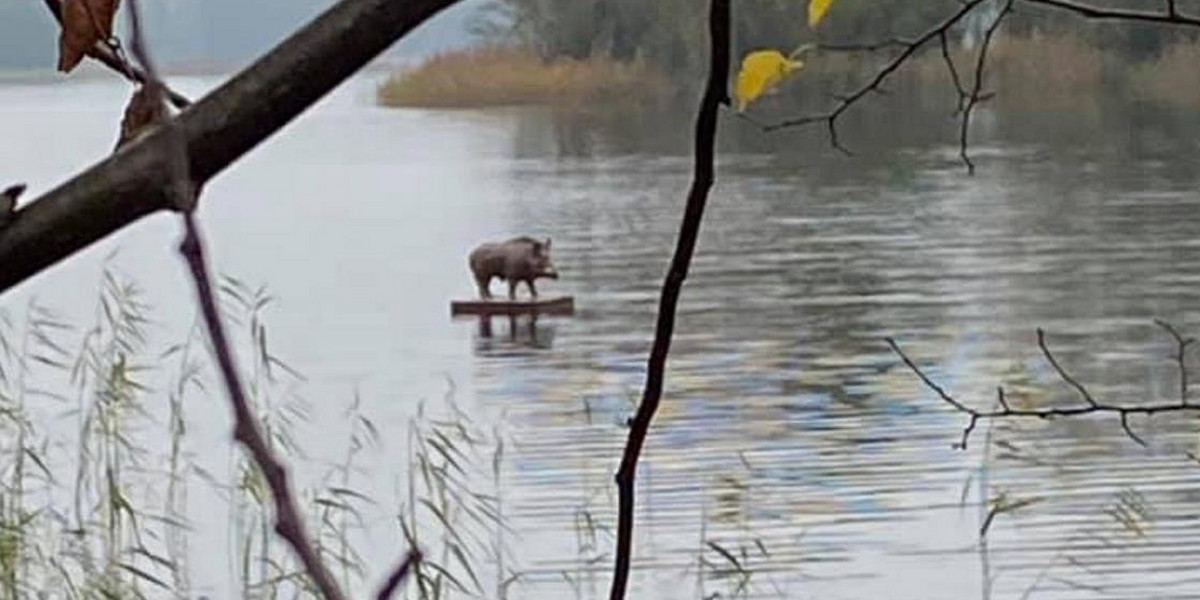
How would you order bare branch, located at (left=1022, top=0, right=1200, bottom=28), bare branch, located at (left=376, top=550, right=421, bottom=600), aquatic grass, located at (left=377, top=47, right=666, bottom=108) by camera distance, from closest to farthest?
1. bare branch, located at (left=376, top=550, right=421, bottom=600)
2. bare branch, located at (left=1022, top=0, right=1200, bottom=28)
3. aquatic grass, located at (left=377, top=47, right=666, bottom=108)

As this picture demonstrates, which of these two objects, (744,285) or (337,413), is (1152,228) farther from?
(337,413)

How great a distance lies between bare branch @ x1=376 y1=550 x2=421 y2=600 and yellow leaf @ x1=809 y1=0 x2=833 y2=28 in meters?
0.39

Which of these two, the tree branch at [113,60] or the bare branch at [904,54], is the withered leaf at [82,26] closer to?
the tree branch at [113,60]

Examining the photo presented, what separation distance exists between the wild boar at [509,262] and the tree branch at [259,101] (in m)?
9.76

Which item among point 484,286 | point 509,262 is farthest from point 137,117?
point 484,286

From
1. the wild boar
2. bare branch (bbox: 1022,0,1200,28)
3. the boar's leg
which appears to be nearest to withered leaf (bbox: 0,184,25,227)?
bare branch (bbox: 1022,0,1200,28)

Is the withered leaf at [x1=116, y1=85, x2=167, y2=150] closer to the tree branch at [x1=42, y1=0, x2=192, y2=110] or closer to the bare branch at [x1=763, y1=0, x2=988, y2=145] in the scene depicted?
the tree branch at [x1=42, y1=0, x2=192, y2=110]

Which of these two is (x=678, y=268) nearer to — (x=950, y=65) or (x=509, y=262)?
(x=950, y=65)

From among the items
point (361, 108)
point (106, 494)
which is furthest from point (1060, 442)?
point (361, 108)

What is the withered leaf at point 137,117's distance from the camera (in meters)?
0.35

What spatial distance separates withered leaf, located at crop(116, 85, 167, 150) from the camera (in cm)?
35

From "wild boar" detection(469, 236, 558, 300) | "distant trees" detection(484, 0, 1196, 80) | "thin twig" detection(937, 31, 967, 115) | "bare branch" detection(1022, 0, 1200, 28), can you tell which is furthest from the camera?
"distant trees" detection(484, 0, 1196, 80)

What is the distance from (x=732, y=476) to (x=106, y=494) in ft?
9.62

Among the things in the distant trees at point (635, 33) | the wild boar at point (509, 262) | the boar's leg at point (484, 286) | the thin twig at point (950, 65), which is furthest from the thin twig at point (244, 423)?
the distant trees at point (635, 33)
